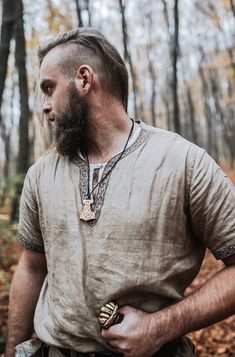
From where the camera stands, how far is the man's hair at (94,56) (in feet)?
6.10

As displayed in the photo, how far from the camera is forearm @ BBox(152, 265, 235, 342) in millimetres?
1559

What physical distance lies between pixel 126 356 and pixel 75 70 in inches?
50.8

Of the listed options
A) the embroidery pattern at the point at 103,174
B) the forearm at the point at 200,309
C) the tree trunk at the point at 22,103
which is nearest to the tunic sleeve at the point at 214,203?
the forearm at the point at 200,309

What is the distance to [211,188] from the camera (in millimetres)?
1580

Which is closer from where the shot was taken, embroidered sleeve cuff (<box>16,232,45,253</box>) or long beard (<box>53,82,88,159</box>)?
long beard (<box>53,82,88,159</box>)

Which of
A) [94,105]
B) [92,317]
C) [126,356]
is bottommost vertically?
[126,356]

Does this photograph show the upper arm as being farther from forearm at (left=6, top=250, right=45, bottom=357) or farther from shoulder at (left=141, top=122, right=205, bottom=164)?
shoulder at (left=141, top=122, right=205, bottom=164)

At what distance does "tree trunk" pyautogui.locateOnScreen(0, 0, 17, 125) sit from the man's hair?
11.0ft

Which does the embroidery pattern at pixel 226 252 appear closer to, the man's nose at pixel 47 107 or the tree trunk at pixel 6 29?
the man's nose at pixel 47 107

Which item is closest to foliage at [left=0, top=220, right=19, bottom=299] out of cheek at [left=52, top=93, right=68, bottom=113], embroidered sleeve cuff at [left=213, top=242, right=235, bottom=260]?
cheek at [left=52, top=93, right=68, bottom=113]

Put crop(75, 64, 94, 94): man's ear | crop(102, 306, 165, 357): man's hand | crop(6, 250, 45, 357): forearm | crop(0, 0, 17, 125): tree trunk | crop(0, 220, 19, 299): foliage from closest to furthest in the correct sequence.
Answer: crop(102, 306, 165, 357): man's hand, crop(75, 64, 94, 94): man's ear, crop(6, 250, 45, 357): forearm, crop(0, 0, 17, 125): tree trunk, crop(0, 220, 19, 299): foliage

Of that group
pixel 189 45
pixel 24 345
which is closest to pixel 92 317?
pixel 24 345

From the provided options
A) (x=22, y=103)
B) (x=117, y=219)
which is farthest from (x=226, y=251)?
(x=22, y=103)

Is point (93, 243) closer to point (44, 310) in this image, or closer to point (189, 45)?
point (44, 310)
